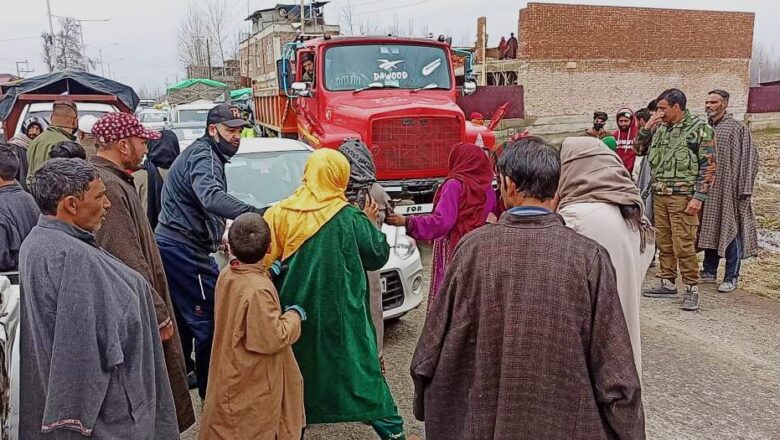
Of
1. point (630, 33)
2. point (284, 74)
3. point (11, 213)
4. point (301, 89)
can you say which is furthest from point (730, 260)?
point (630, 33)

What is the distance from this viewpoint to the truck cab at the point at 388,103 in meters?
7.78

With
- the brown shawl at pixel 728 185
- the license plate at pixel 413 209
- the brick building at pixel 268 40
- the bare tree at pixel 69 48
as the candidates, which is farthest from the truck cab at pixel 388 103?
the bare tree at pixel 69 48

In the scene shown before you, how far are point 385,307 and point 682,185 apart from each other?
9.95 ft

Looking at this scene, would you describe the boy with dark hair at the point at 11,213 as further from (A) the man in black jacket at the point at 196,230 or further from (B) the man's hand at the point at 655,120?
(B) the man's hand at the point at 655,120

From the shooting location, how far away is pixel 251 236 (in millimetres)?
2785

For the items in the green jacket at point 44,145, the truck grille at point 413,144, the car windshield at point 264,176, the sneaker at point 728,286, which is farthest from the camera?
the truck grille at point 413,144

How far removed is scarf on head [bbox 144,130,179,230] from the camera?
5137mm

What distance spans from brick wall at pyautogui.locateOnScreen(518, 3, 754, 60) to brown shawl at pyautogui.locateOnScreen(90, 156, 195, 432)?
72.3ft

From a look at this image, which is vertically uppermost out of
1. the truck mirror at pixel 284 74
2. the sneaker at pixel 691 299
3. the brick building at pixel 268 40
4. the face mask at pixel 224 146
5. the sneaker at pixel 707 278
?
the brick building at pixel 268 40

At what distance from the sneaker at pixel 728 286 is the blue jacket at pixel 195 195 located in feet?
16.2

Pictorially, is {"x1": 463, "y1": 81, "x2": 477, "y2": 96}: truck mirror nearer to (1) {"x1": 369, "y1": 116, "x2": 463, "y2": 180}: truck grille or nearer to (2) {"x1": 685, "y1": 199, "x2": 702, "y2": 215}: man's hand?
(1) {"x1": 369, "y1": 116, "x2": 463, "y2": 180}: truck grille

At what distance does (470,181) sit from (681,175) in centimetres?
279

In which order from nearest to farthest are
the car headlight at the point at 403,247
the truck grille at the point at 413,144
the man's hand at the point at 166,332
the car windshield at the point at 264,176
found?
1. the man's hand at the point at 166,332
2. the car headlight at the point at 403,247
3. the car windshield at the point at 264,176
4. the truck grille at the point at 413,144

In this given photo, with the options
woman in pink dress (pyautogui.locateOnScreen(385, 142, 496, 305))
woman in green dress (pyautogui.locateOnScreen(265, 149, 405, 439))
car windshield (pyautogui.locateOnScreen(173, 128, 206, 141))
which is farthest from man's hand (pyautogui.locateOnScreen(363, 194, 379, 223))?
car windshield (pyautogui.locateOnScreen(173, 128, 206, 141))
